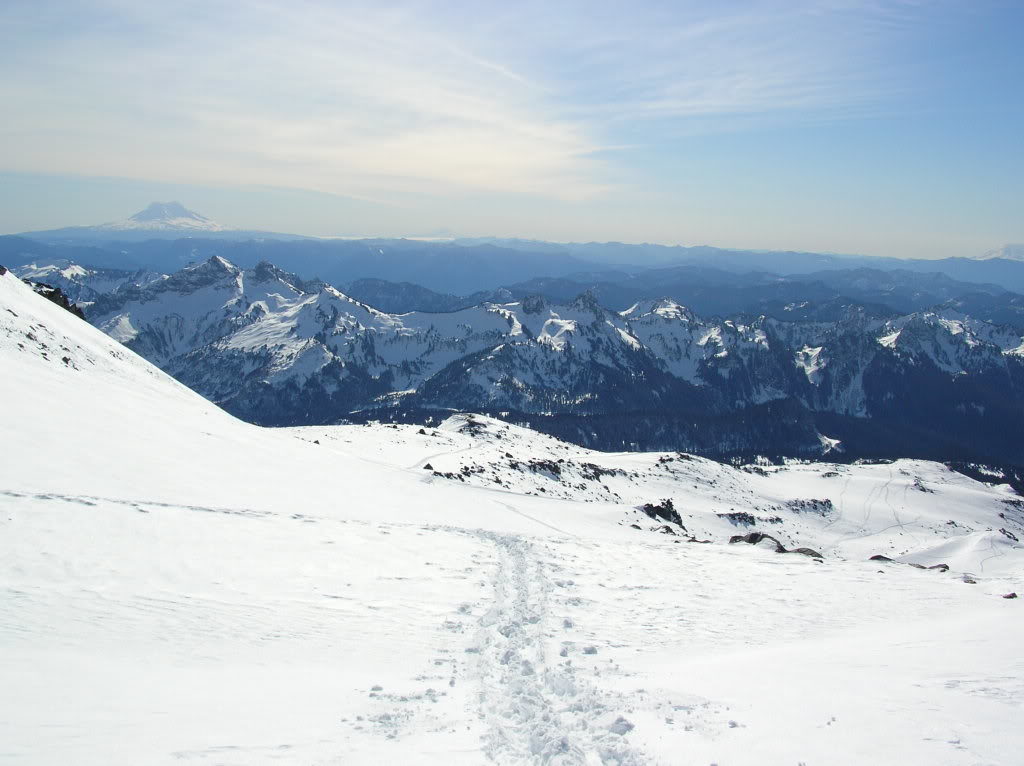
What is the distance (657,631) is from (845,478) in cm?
16079

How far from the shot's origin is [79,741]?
26.6 ft

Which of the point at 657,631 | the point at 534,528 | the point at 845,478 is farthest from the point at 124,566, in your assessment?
the point at 845,478

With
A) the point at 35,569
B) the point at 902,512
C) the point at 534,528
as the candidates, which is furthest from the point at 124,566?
the point at 902,512

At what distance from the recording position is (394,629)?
15.9 metres

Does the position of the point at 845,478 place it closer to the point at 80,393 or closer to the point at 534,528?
the point at 534,528

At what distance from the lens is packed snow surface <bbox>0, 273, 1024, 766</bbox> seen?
977cm

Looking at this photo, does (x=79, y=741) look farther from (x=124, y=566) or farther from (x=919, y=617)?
(x=919, y=617)

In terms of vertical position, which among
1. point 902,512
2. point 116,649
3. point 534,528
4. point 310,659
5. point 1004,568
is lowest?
point 902,512

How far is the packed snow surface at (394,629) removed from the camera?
9.77 meters

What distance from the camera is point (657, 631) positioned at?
18.1 m

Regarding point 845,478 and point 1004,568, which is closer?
point 1004,568

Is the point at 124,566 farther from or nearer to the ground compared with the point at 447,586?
farther from the ground

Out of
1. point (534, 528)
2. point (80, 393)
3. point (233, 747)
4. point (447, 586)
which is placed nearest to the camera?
point (233, 747)

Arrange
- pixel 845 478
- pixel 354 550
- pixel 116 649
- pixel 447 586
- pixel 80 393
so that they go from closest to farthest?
pixel 116 649, pixel 447 586, pixel 354 550, pixel 80 393, pixel 845 478
